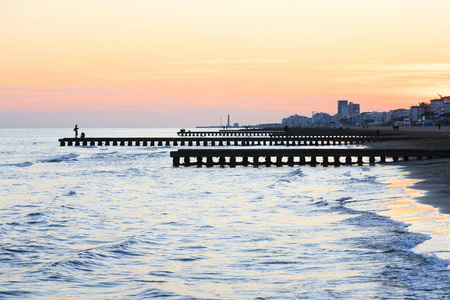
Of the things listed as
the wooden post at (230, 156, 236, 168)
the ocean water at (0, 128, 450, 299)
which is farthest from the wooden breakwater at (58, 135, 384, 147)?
the ocean water at (0, 128, 450, 299)

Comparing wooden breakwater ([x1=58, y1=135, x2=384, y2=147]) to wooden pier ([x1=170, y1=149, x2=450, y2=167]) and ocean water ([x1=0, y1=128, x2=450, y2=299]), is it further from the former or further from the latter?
ocean water ([x1=0, y1=128, x2=450, y2=299])

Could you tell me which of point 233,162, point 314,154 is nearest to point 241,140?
point 233,162

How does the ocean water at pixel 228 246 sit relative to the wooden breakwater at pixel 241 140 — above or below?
below

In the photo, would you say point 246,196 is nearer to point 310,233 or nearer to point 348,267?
point 310,233

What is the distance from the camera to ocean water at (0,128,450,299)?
8.49m

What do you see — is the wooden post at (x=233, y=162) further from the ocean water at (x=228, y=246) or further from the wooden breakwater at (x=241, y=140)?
the wooden breakwater at (x=241, y=140)

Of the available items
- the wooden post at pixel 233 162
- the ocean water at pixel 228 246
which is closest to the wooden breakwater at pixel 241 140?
the wooden post at pixel 233 162

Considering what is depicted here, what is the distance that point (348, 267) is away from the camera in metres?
9.48

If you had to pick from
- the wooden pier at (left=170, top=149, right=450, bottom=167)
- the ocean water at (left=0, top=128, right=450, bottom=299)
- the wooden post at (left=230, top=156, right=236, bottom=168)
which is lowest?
the ocean water at (left=0, top=128, right=450, bottom=299)

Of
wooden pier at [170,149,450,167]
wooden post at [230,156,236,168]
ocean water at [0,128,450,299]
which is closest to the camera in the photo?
ocean water at [0,128,450,299]

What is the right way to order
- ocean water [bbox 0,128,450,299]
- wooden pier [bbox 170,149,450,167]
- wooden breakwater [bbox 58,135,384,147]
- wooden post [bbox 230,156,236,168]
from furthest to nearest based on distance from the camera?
1. wooden breakwater [bbox 58,135,384,147]
2. wooden post [bbox 230,156,236,168]
3. wooden pier [bbox 170,149,450,167]
4. ocean water [bbox 0,128,450,299]

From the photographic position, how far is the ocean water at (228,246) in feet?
27.9

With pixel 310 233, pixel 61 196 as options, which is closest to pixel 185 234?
pixel 310 233

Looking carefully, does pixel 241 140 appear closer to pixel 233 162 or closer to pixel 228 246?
pixel 233 162
